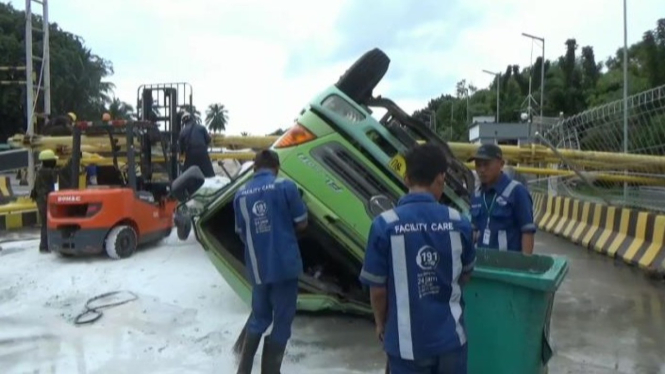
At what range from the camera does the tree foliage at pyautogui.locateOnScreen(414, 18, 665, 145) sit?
37.7m

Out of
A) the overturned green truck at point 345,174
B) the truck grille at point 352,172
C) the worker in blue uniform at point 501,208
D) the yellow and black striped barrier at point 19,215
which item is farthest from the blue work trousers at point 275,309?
the yellow and black striped barrier at point 19,215

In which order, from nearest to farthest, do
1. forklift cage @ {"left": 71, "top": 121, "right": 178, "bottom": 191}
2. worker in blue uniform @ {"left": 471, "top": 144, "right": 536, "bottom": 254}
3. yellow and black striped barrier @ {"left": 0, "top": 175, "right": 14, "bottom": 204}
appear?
worker in blue uniform @ {"left": 471, "top": 144, "right": 536, "bottom": 254}
forklift cage @ {"left": 71, "top": 121, "right": 178, "bottom": 191}
yellow and black striped barrier @ {"left": 0, "top": 175, "right": 14, "bottom": 204}

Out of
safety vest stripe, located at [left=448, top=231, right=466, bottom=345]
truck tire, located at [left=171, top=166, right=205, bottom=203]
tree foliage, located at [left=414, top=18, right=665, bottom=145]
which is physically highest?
tree foliage, located at [left=414, top=18, right=665, bottom=145]

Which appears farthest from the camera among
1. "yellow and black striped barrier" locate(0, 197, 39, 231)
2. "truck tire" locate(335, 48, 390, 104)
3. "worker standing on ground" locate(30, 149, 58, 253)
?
"yellow and black striped barrier" locate(0, 197, 39, 231)

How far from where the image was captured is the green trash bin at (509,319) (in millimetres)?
4113

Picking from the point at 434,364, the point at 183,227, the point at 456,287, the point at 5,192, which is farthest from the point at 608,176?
the point at 5,192

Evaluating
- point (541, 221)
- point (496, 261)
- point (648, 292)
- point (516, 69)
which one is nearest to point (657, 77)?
point (541, 221)

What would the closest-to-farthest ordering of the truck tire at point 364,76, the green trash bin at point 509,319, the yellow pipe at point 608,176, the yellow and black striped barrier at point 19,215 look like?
the green trash bin at point 509,319 → the truck tire at point 364,76 → the yellow pipe at point 608,176 → the yellow and black striped barrier at point 19,215

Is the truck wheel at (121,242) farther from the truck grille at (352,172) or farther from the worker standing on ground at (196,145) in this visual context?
the truck grille at (352,172)

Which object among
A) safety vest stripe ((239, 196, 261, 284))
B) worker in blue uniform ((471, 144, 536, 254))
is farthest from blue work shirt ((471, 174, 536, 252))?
safety vest stripe ((239, 196, 261, 284))

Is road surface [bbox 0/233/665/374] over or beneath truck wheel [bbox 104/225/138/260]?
beneath

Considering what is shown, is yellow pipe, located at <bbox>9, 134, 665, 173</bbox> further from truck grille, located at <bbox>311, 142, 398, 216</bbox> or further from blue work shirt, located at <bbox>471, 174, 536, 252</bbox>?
blue work shirt, located at <bbox>471, 174, 536, 252</bbox>

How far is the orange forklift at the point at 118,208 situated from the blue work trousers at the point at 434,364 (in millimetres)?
7338

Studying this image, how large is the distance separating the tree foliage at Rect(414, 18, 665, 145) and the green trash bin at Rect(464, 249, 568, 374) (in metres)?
33.2
